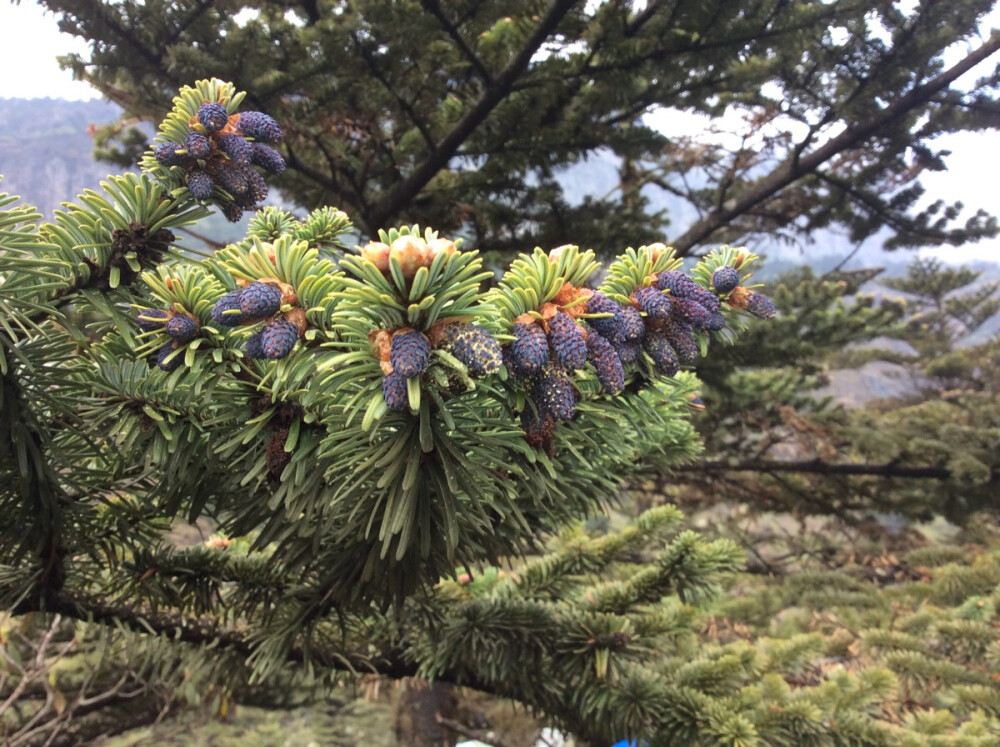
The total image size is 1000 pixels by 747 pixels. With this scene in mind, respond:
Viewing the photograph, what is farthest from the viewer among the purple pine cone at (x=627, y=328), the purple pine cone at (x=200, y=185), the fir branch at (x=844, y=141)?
the fir branch at (x=844, y=141)

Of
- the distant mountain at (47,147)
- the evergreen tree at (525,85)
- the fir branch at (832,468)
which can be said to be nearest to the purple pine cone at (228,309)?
the evergreen tree at (525,85)

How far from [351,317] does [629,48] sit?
257 cm

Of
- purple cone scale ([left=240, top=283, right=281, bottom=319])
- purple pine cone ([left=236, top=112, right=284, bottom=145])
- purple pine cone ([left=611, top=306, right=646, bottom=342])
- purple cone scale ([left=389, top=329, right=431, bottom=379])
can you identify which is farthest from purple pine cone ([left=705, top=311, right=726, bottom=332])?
purple pine cone ([left=236, top=112, right=284, bottom=145])

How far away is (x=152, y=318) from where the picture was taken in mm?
604

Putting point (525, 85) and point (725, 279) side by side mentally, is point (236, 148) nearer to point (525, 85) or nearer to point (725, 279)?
point (725, 279)

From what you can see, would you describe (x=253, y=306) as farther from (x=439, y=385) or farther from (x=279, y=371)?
(x=439, y=385)

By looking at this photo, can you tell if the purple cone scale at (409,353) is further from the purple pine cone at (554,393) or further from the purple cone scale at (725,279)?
the purple cone scale at (725,279)

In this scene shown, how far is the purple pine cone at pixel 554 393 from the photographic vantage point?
518 millimetres

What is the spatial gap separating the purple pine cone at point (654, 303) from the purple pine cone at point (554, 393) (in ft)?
0.40

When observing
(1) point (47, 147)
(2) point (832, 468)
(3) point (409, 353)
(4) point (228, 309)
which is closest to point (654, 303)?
(3) point (409, 353)

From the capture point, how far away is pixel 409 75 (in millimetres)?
2779

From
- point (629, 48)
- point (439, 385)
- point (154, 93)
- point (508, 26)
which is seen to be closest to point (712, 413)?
point (629, 48)

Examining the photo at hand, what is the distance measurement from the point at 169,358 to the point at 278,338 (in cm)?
18

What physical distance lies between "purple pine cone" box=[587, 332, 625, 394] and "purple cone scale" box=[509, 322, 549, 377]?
47 millimetres
